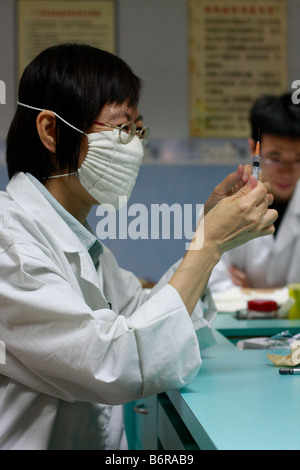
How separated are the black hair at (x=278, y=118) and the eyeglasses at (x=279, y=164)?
0.12 m

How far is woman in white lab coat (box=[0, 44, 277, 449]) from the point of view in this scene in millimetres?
925

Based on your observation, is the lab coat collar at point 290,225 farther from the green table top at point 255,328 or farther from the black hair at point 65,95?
the black hair at point 65,95

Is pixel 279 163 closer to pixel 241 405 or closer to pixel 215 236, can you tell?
pixel 215 236

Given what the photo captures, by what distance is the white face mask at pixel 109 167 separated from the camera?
3.98 feet

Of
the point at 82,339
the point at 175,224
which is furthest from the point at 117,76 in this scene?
the point at 82,339

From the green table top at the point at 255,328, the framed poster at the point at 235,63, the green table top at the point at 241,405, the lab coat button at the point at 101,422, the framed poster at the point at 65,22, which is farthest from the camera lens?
the framed poster at the point at 235,63

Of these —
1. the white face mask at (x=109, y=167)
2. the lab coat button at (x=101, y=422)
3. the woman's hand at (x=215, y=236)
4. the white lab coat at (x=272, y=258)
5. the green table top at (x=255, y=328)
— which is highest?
the white face mask at (x=109, y=167)

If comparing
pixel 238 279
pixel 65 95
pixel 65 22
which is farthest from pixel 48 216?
pixel 65 22

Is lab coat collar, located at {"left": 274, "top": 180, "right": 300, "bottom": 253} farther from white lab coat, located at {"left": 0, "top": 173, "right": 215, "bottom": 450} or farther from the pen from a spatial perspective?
white lab coat, located at {"left": 0, "top": 173, "right": 215, "bottom": 450}

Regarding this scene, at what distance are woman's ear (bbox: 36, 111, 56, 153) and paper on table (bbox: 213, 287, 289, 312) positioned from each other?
999 mm

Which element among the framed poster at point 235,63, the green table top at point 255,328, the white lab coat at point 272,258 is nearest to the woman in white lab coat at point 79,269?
the green table top at point 255,328

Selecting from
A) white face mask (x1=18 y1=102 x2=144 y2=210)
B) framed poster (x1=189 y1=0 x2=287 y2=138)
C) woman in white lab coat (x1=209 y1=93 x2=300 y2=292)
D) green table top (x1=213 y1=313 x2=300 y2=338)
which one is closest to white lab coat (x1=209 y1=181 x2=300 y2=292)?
woman in white lab coat (x1=209 y1=93 x2=300 y2=292)

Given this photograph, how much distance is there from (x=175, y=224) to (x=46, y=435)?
0.70m

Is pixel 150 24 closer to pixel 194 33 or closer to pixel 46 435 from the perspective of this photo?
pixel 194 33
